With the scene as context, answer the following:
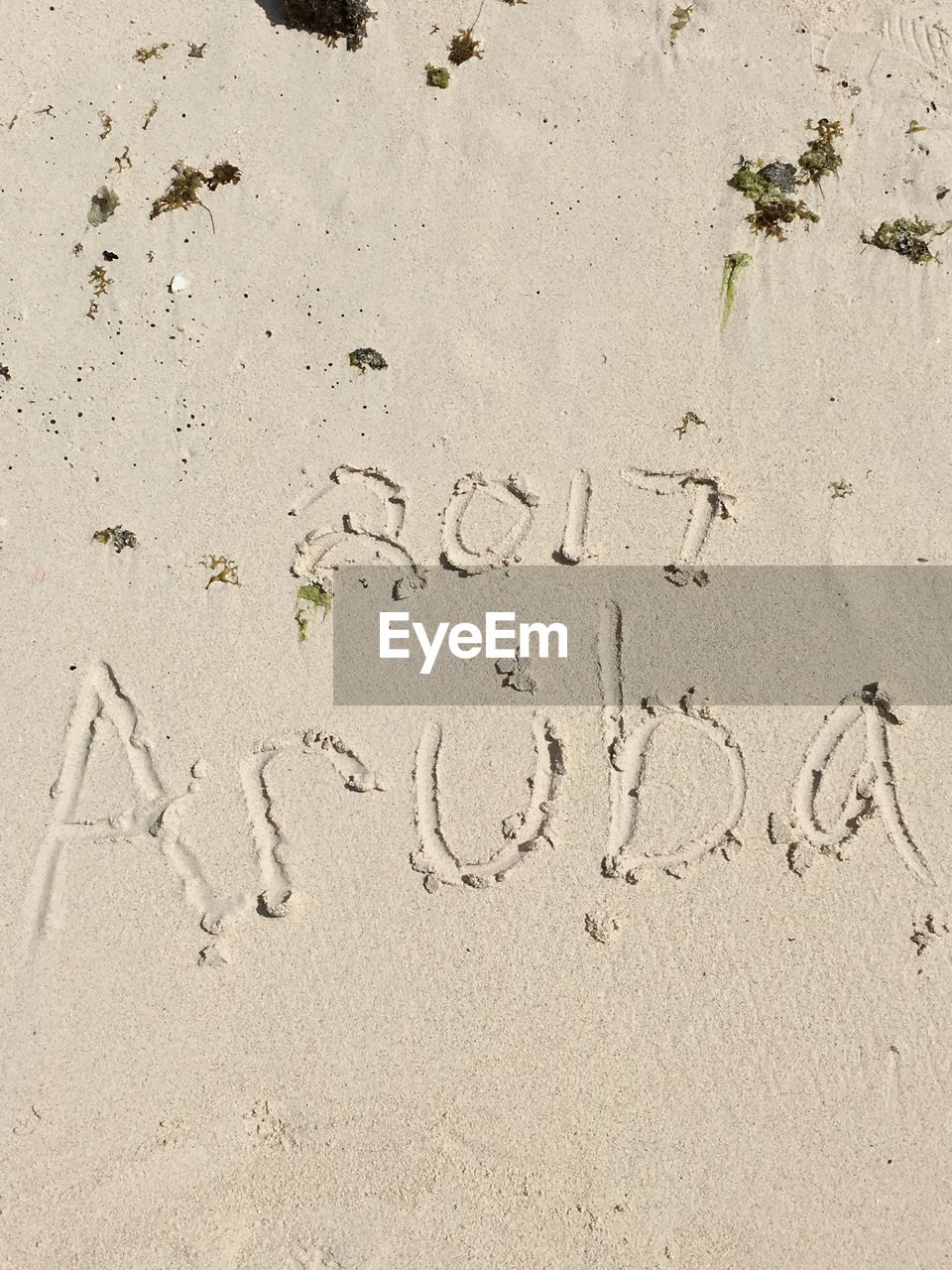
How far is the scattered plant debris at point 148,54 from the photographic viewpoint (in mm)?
3900

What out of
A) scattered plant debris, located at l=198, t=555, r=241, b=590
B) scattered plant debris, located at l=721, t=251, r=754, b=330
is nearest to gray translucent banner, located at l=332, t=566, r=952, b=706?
scattered plant debris, located at l=198, t=555, r=241, b=590

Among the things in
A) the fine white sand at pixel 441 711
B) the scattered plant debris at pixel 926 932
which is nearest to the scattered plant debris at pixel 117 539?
the fine white sand at pixel 441 711

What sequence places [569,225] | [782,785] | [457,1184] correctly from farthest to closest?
1. [569,225]
2. [782,785]
3. [457,1184]

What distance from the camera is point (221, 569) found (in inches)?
147

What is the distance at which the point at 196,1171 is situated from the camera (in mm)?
3381

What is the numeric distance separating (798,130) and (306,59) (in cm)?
222

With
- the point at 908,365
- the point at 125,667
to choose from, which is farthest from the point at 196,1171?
the point at 908,365

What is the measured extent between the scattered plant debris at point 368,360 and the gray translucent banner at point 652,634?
0.91m

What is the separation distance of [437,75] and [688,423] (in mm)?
1914

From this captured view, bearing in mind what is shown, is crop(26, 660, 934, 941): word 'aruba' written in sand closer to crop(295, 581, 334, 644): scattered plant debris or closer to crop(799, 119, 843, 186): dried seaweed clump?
crop(295, 581, 334, 644): scattered plant debris

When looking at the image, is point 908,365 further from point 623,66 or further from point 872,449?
point 623,66

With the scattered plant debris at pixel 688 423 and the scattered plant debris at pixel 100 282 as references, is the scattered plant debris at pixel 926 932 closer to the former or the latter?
the scattered plant debris at pixel 688 423

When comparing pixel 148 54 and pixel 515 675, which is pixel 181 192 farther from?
pixel 515 675

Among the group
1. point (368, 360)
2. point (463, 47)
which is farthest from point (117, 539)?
point (463, 47)
